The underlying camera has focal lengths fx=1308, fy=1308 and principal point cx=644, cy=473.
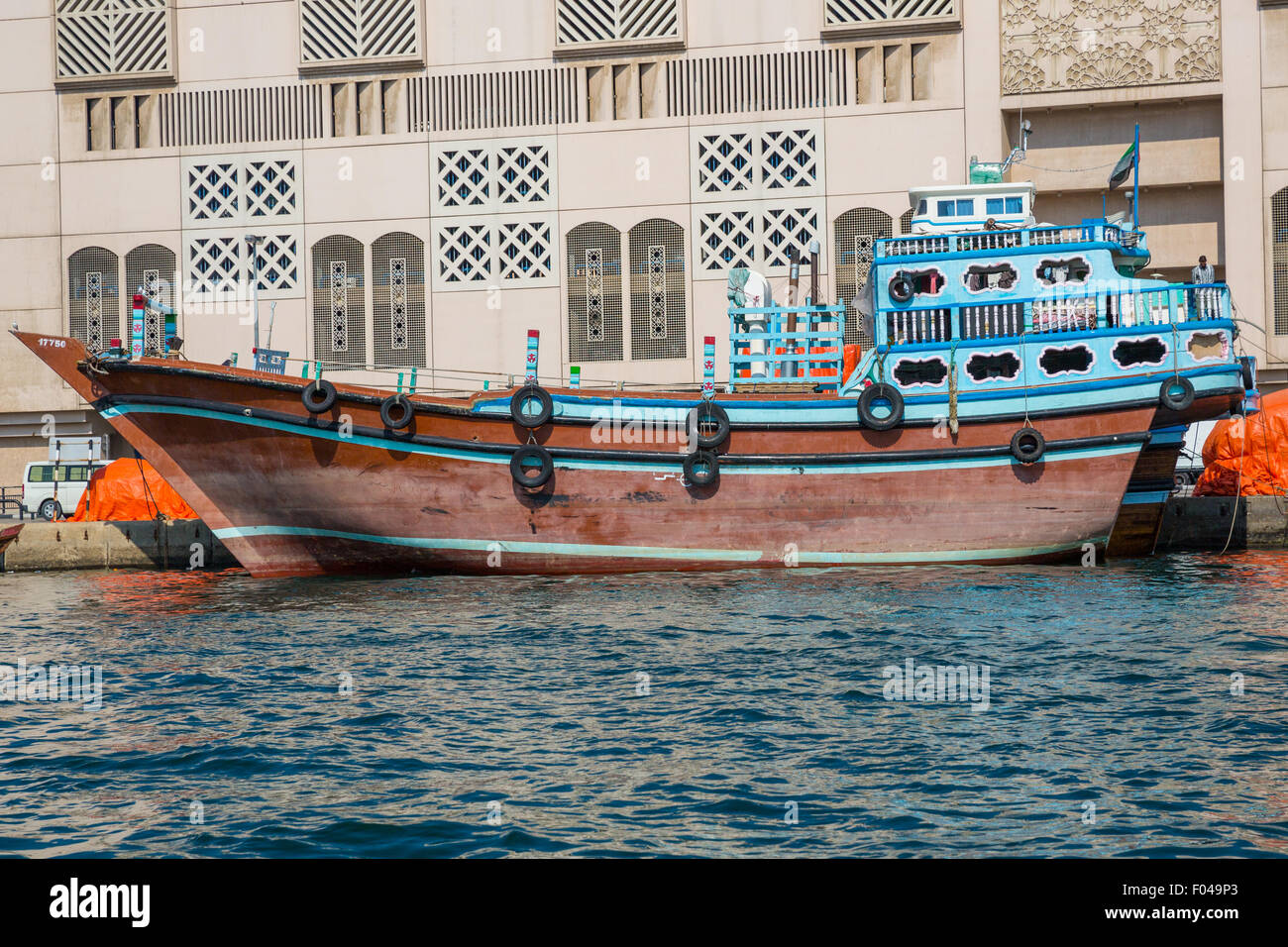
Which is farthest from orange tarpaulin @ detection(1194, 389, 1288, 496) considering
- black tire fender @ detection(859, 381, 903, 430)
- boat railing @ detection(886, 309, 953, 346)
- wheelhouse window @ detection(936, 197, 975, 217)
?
black tire fender @ detection(859, 381, 903, 430)

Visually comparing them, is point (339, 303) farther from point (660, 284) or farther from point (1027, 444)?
point (1027, 444)

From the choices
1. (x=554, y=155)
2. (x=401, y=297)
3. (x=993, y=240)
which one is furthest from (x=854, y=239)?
(x=993, y=240)

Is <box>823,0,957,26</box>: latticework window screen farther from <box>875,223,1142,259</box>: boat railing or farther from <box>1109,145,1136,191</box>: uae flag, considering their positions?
<box>875,223,1142,259</box>: boat railing

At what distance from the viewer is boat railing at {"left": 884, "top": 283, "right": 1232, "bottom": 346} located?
20.0m

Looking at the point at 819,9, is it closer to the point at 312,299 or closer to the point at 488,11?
the point at 488,11

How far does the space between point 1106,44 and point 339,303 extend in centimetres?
2100

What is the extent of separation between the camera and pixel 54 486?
3250 centimetres

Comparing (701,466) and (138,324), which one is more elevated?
(138,324)

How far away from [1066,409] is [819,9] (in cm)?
1805

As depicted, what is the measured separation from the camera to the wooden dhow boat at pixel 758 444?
19500 millimetres

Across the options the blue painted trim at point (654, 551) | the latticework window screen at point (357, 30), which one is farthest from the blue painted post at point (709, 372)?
the latticework window screen at point (357, 30)

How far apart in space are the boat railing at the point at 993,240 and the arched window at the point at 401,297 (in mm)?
17405

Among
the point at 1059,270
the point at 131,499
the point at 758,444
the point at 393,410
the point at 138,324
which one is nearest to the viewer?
the point at 138,324

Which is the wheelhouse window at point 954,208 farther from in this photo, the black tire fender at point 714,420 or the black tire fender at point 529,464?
the black tire fender at point 529,464
